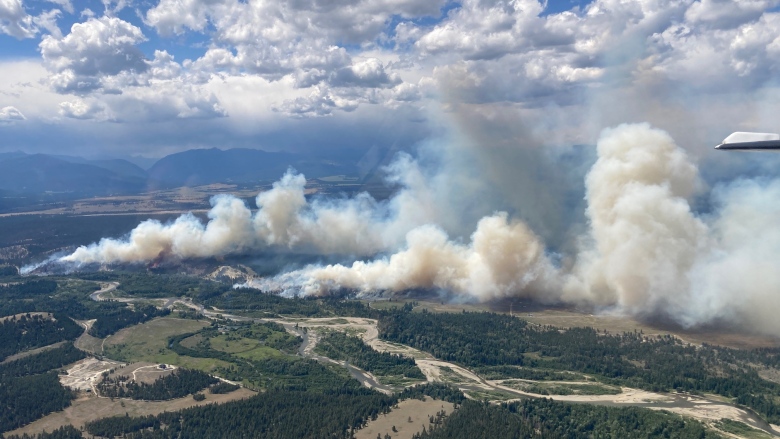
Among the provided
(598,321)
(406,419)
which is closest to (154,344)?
(406,419)

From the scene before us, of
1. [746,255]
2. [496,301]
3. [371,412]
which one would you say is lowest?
[371,412]

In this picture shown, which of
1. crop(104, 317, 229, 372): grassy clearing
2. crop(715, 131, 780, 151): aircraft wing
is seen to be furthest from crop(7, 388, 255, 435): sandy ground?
crop(715, 131, 780, 151): aircraft wing

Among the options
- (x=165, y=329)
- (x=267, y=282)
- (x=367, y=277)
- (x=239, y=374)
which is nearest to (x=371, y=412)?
(x=239, y=374)

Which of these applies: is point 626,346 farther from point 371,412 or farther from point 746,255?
point 371,412

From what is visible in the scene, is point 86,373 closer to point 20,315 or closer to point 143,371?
point 143,371

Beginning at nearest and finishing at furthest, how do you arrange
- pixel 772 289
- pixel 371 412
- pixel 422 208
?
1. pixel 371 412
2. pixel 772 289
3. pixel 422 208

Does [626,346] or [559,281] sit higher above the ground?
[559,281]
